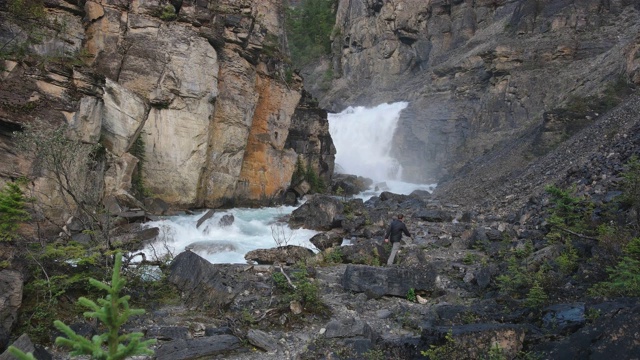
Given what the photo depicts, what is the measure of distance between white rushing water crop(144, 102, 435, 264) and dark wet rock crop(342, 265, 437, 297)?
4.70 m

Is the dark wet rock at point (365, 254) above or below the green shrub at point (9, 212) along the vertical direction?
below

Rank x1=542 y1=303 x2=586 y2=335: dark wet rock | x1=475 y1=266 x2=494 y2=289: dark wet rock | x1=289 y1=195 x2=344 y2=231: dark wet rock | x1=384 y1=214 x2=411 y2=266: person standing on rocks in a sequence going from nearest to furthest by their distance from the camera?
x1=542 y1=303 x2=586 y2=335: dark wet rock → x1=475 y1=266 x2=494 y2=289: dark wet rock → x1=384 y1=214 x2=411 y2=266: person standing on rocks → x1=289 y1=195 x2=344 y2=231: dark wet rock

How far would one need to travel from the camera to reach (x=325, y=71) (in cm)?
6138

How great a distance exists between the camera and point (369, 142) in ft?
139

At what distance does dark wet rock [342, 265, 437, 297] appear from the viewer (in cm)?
880

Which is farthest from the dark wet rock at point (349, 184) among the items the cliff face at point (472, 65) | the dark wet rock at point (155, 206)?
the dark wet rock at point (155, 206)

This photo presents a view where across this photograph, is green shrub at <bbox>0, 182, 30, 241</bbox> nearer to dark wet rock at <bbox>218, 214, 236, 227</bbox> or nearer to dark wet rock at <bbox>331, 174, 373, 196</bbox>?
dark wet rock at <bbox>218, 214, 236, 227</bbox>

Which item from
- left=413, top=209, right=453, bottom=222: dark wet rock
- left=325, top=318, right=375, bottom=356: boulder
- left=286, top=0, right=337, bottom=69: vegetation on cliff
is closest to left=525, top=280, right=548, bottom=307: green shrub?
left=325, top=318, right=375, bottom=356: boulder

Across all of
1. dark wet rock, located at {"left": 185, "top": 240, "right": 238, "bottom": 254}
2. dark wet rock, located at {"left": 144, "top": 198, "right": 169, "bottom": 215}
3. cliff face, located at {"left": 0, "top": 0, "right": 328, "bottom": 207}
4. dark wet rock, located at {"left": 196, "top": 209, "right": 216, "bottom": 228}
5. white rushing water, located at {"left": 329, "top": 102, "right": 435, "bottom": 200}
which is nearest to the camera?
dark wet rock, located at {"left": 185, "top": 240, "right": 238, "bottom": 254}

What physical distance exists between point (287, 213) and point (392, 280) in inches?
525

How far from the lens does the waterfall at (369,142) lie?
132 feet

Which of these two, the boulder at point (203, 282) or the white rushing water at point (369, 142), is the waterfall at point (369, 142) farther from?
the boulder at point (203, 282)

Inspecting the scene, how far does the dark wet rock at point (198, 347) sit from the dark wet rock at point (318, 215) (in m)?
11.4

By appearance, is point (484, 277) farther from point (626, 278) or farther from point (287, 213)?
point (287, 213)
